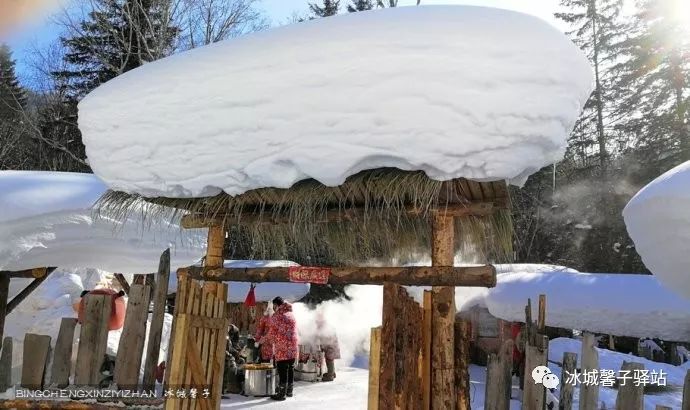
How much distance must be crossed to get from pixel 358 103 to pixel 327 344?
1155cm

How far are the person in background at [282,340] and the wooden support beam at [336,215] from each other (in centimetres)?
549

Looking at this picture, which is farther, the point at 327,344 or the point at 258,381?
the point at 327,344

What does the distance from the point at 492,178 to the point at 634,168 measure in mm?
23209

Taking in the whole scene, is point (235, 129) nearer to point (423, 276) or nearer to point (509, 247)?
point (423, 276)

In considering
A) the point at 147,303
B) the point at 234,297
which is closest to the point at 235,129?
the point at 147,303

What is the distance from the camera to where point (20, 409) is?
4605 millimetres

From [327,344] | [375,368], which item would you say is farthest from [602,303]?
[375,368]

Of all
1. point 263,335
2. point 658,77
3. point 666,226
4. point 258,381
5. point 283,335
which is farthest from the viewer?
point 658,77

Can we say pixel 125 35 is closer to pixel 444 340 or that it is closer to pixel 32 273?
pixel 32 273

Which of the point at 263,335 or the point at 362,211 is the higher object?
the point at 362,211

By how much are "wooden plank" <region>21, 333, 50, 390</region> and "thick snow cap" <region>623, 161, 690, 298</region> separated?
538 cm

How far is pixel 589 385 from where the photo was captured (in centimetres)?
548

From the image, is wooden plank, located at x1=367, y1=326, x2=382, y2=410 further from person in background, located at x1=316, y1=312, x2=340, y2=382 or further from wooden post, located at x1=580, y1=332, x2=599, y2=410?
person in background, located at x1=316, y1=312, x2=340, y2=382

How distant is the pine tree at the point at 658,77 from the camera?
919 inches
